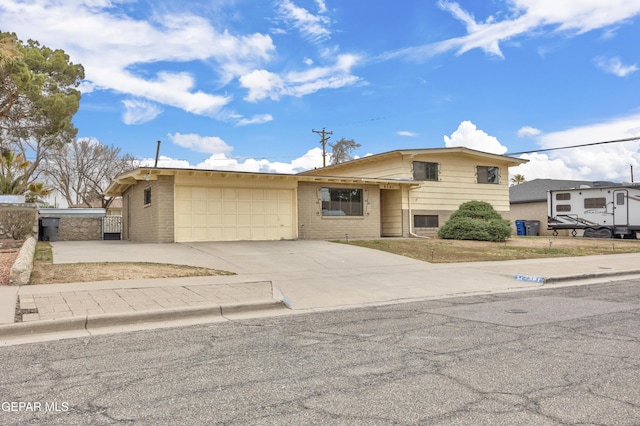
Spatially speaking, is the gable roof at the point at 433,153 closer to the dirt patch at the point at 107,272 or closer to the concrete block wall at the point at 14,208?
the concrete block wall at the point at 14,208

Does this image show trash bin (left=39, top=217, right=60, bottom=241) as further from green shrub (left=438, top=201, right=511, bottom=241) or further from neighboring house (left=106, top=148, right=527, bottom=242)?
green shrub (left=438, top=201, right=511, bottom=241)

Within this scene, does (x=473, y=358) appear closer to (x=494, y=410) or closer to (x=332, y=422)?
(x=494, y=410)

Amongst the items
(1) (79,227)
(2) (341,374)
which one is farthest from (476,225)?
(1) (79,227)

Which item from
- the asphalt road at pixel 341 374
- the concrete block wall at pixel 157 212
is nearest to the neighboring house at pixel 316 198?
the concrete block wall at pixel 157 212

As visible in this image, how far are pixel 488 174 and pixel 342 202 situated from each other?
1071 cm

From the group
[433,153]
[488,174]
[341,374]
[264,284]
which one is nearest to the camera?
[341,374]

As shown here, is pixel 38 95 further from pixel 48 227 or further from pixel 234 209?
pixel 234 209

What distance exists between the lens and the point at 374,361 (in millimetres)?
5184

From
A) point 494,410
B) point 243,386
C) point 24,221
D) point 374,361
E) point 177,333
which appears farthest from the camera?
point 24,221

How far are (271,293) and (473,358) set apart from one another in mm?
4928

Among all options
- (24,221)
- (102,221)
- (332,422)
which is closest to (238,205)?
(24,221)

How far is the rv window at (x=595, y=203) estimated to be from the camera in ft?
91.3

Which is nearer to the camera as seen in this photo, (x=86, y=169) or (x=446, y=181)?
(x=446, y=181)

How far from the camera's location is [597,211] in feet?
92.3
